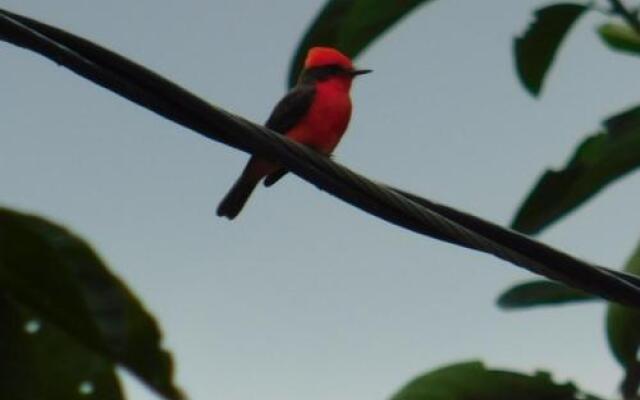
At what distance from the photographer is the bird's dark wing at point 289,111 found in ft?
19.3

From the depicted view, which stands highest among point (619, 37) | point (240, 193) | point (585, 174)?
point (619, 37)

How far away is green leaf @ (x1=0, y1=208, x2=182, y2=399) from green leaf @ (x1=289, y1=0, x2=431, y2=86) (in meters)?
1.99

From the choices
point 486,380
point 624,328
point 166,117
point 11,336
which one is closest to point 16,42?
point 166,117

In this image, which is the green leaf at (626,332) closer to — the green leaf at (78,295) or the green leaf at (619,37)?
the green leaf at (619,37)

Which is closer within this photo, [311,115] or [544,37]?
[544,37]

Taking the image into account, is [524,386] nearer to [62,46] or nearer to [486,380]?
[486,380]

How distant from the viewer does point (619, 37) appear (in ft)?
11.3

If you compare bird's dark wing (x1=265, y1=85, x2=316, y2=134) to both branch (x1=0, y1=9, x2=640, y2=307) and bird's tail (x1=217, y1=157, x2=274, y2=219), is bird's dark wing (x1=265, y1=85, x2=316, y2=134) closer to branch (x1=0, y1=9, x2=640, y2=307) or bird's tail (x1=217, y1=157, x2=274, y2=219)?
bird's tail (x1=217, y1=157, x2=274, y2=219)

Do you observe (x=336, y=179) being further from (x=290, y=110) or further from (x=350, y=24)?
(x=290, y=110)

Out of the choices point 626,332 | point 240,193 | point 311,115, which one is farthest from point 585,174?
point 240,193

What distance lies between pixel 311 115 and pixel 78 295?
16.4 ft

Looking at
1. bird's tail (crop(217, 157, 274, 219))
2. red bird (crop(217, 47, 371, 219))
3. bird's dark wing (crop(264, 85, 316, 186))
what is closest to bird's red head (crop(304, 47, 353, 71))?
red bird (crop(217, 47, 371, 219))

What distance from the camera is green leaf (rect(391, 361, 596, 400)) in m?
2.66

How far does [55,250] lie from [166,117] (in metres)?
1.23
